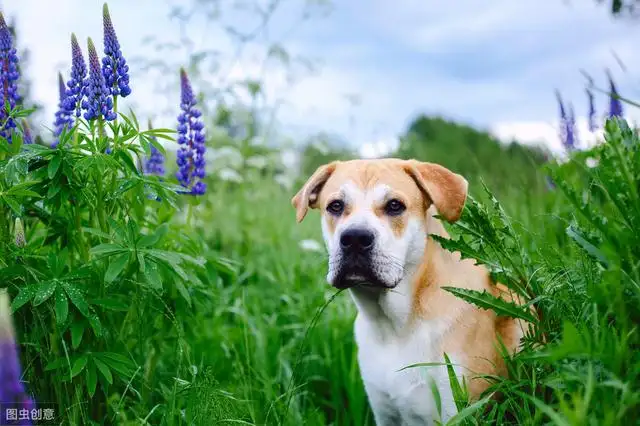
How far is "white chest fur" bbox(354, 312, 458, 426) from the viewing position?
2.63 m

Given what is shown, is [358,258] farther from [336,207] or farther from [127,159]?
[127,159]

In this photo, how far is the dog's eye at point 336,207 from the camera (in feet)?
9.45

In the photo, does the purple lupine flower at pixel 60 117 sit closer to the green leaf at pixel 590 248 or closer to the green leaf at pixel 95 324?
the green leaf at pixel 95 324

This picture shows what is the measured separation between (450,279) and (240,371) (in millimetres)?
1213

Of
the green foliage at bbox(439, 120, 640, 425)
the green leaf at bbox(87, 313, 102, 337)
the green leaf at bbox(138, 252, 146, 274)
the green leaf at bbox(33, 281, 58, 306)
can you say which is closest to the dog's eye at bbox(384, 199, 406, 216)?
the green foliage at bbox(439, 120, 640, 425)

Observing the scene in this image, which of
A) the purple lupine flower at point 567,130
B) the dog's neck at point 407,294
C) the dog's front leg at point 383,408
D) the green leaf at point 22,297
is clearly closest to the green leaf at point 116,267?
the green leaf at point 22,297

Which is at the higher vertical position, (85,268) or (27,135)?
(27,135)

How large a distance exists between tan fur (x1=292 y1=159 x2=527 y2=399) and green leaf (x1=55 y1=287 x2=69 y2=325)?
1090mm

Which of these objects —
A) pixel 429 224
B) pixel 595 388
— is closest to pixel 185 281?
pixel 429 224

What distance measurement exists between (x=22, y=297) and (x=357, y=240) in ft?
4.04

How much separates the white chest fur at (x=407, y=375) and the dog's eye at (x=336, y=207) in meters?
0.49

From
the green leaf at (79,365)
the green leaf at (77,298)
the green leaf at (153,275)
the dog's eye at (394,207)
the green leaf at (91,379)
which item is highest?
the dog's eye at (394,207)

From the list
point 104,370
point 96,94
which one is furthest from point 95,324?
point 96,94

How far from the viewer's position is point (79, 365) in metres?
2.57
